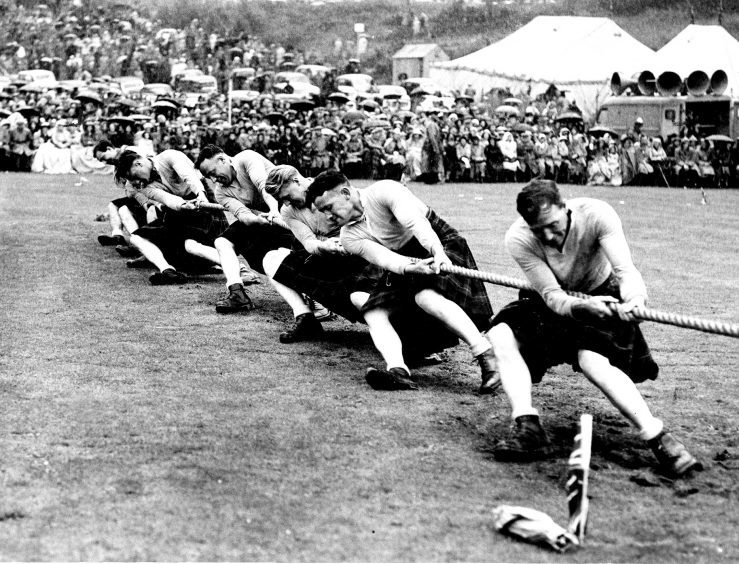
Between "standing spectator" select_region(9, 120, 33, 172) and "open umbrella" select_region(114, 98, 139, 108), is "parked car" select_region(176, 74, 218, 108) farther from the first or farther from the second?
"standing spectator" select_region(9, 120, 33, 172)

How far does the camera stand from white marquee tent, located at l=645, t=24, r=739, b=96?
25.0 m

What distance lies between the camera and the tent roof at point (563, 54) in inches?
1142

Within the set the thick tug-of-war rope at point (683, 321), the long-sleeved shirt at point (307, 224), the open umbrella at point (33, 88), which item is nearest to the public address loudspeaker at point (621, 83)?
the open umbrella at point (33, 88)

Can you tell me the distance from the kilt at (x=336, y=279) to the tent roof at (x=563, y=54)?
77.2 feet

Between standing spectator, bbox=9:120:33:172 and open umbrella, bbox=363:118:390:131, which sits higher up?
open umbrella, bbox=363:118:390:131

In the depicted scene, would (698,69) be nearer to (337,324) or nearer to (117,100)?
(117,100)

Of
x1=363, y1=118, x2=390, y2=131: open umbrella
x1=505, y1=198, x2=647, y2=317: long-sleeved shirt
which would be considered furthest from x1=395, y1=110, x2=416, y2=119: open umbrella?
x1=505, y1=198, x2=647, y2=317: long-sleeved shirt

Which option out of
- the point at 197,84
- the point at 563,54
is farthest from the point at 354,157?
the point at 197,84

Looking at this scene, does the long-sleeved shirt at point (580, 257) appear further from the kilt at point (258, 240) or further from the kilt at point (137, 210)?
the kilt at point (137, 210)

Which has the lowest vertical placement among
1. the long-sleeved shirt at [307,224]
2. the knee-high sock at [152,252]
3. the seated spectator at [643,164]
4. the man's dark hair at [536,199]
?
the seated spectator at [643,164]

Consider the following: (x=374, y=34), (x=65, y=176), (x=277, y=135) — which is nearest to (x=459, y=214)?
(x=277, y=135)

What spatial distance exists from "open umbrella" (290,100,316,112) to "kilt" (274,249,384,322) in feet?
64.5

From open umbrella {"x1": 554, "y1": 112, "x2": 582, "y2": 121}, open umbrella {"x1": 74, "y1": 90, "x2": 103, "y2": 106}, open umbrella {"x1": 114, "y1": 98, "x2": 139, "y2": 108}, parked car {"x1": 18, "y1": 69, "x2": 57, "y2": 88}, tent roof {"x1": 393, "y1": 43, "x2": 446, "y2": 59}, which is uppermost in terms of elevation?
tent roof {"x1": 393, "y1": 43, "x2": 446, "y2": 59}

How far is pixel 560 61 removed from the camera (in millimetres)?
29562
